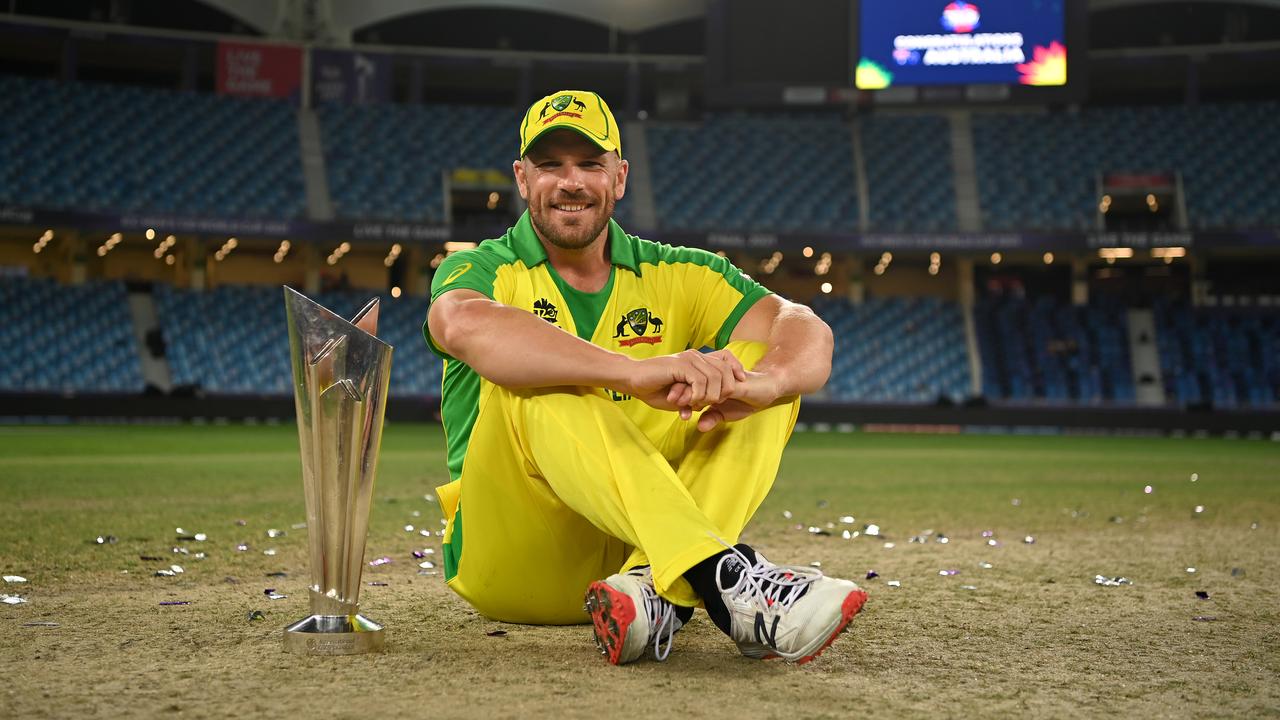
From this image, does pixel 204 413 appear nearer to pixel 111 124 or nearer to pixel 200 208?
pixel 200 208

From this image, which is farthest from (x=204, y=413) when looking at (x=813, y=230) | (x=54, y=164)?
(x=813, y=230)

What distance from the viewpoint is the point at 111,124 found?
28844 millimetres

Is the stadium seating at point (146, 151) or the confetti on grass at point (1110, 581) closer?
the confetti on grass at point (1110, 581)

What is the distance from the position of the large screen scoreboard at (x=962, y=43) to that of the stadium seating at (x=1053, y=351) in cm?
764

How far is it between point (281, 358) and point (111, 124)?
25.6ft

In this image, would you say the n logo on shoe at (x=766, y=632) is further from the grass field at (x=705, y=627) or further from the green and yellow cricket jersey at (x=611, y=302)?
the green and yellow cricket jersey at (x=611, y=302)

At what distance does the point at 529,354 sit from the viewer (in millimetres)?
2896

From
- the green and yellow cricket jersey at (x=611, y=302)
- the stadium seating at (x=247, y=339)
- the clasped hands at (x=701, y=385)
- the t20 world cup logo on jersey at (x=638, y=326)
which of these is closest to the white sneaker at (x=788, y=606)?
the clasped hands at (x=701, y=385)

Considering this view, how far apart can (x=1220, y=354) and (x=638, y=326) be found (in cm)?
2866

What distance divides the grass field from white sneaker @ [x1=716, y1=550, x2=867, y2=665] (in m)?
0.12

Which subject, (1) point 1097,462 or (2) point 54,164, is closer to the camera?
(1) point 1097,462

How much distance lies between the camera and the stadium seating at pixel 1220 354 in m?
27.4

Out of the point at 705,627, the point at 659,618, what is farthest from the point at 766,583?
the point at 705,627

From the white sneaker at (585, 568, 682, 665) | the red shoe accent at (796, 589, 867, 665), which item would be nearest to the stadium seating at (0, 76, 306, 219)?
the white sneaker at (585, 568, 682, 665)
